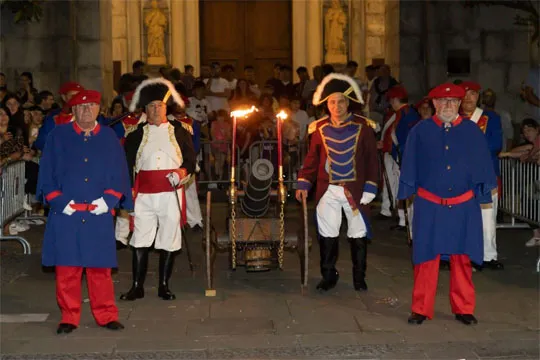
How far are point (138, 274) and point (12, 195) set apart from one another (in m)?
3.77

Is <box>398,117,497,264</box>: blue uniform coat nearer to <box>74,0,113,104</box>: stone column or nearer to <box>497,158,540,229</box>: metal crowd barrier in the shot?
<box>497,158,540,229</box>: metal crowd barrier

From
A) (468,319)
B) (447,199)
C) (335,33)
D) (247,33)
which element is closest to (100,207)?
(447,199)

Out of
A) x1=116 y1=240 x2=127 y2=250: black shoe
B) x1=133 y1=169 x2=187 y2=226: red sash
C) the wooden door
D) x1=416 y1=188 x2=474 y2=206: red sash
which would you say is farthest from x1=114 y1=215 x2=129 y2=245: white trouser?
the wooden door

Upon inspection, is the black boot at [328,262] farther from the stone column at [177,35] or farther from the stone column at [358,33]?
the stone column at [177,35]

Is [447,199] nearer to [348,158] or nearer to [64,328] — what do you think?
[348,158]

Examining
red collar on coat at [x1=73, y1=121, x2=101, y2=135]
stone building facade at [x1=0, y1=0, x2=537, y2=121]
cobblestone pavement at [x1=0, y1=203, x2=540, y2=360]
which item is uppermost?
stone building facade at [x1=0, y1=0, x2=537, y2=121]

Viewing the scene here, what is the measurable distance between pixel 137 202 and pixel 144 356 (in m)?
2.26

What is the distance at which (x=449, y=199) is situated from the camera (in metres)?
9.26

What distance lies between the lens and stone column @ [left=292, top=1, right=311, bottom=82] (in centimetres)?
2230

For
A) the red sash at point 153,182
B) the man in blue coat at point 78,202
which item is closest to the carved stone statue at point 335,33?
→ the red sash at point 153,182

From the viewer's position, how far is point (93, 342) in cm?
870

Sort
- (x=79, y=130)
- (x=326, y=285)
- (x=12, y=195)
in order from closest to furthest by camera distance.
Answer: (x=79, y=130) < (x=326, y=285) < (x=12, y=195)

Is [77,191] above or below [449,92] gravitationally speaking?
below

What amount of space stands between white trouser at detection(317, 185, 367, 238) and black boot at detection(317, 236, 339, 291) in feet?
0.29
